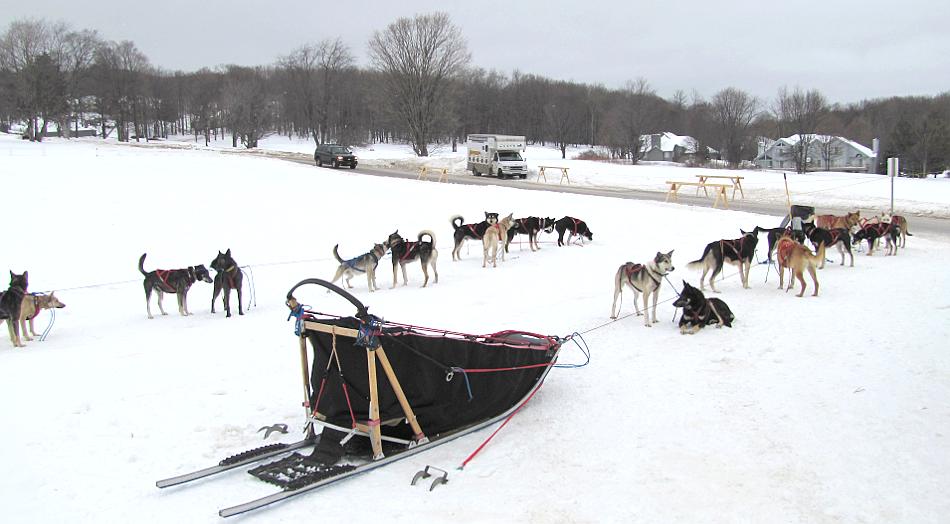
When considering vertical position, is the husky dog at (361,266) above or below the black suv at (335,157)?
below

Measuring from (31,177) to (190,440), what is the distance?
22907 mm

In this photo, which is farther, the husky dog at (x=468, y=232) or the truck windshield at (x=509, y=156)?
the truck windshield at (x=509, y=156)

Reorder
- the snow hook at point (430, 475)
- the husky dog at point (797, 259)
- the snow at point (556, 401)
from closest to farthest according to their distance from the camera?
the snow at point (556, 401)
the snow hook at point (430, 475)
the husky dog at point (797, 259)

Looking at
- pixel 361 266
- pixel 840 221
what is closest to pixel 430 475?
pixel 361 266

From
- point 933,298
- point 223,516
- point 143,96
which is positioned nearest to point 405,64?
point 143,96

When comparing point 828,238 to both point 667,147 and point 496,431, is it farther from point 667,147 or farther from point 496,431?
point 667,147

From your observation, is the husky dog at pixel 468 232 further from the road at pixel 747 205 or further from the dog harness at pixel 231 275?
the road at pixel 747 205

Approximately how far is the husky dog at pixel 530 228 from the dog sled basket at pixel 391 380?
983cm

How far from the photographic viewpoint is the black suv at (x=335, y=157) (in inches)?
1698

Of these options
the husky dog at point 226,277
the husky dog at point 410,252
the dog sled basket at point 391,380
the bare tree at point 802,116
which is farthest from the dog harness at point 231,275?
the bare tree at point 802,116

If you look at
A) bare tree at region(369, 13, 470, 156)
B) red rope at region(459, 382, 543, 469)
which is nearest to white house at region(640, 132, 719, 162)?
bare tree at region(369, 13, 470, 156)

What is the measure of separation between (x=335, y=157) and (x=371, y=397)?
40.2 meters

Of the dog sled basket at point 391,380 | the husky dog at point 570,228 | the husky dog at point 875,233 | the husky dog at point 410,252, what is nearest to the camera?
the dog sled basket at point 391,380

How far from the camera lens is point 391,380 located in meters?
4.80
